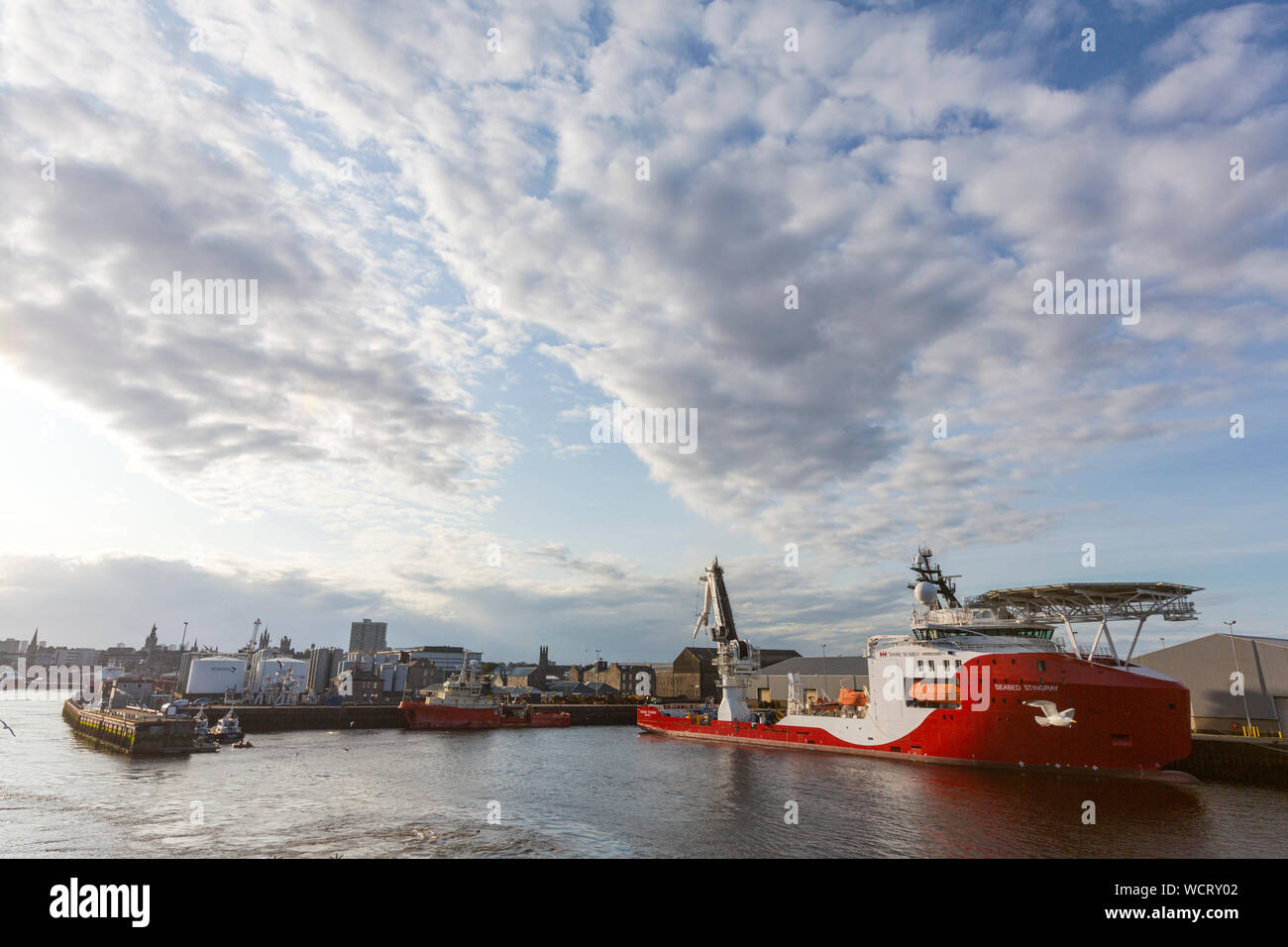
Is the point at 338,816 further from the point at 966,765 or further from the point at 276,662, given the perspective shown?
the point at 276,662

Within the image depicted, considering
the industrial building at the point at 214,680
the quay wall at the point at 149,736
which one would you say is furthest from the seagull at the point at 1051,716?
the industrial building at the point at 214,680

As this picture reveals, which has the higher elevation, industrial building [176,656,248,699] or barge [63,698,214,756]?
barge [63,698,214,756]

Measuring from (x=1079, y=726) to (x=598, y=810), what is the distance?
118 feet

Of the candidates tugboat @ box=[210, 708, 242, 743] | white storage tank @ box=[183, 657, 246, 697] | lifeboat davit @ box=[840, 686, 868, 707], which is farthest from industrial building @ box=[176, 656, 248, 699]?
lifeboat davit @ box=[840, 686, 868, 707]

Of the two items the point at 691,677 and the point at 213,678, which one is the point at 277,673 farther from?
the point at 691,677

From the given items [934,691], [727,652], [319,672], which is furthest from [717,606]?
[319,672]

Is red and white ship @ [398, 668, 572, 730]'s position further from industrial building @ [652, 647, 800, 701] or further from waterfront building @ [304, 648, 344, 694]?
waterfront building @ [304, 648, 344, 694]

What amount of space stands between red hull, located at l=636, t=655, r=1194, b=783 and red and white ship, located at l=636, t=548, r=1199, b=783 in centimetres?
7

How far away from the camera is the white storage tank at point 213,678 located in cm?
13712

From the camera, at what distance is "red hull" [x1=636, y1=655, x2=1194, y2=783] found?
45719mm

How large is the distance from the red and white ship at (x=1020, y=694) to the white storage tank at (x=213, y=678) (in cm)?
12957
